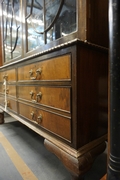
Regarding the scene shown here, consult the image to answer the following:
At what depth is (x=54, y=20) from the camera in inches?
28.8

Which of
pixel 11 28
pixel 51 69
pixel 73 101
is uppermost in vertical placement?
pixel 11 28

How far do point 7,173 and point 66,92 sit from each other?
0.64 metres

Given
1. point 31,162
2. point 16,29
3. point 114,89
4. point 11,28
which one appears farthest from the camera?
point 11,28

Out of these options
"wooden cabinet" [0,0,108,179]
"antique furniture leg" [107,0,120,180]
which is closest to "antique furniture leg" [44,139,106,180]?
"wooden cabinet" [0,0,108,179]

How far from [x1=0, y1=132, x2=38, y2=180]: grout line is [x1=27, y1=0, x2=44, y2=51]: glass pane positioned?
2.70 ft

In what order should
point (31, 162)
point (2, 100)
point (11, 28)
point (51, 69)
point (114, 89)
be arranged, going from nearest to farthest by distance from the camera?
point (114, 89)
point (51, 69)
point (31, 162)
point (11, 28)
point (2, 100)

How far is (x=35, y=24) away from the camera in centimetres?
91

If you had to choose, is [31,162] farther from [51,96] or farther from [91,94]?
[91,94]

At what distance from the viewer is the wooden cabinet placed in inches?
22.8

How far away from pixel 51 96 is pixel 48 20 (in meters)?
0.46

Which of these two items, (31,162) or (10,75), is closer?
(31,162)

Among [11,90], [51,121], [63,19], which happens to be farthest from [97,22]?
[11,90]

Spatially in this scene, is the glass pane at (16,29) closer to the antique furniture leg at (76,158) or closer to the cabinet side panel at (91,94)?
the cabinet side panel at (91,94)

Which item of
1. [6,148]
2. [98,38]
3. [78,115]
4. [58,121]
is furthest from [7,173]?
[98,38]
